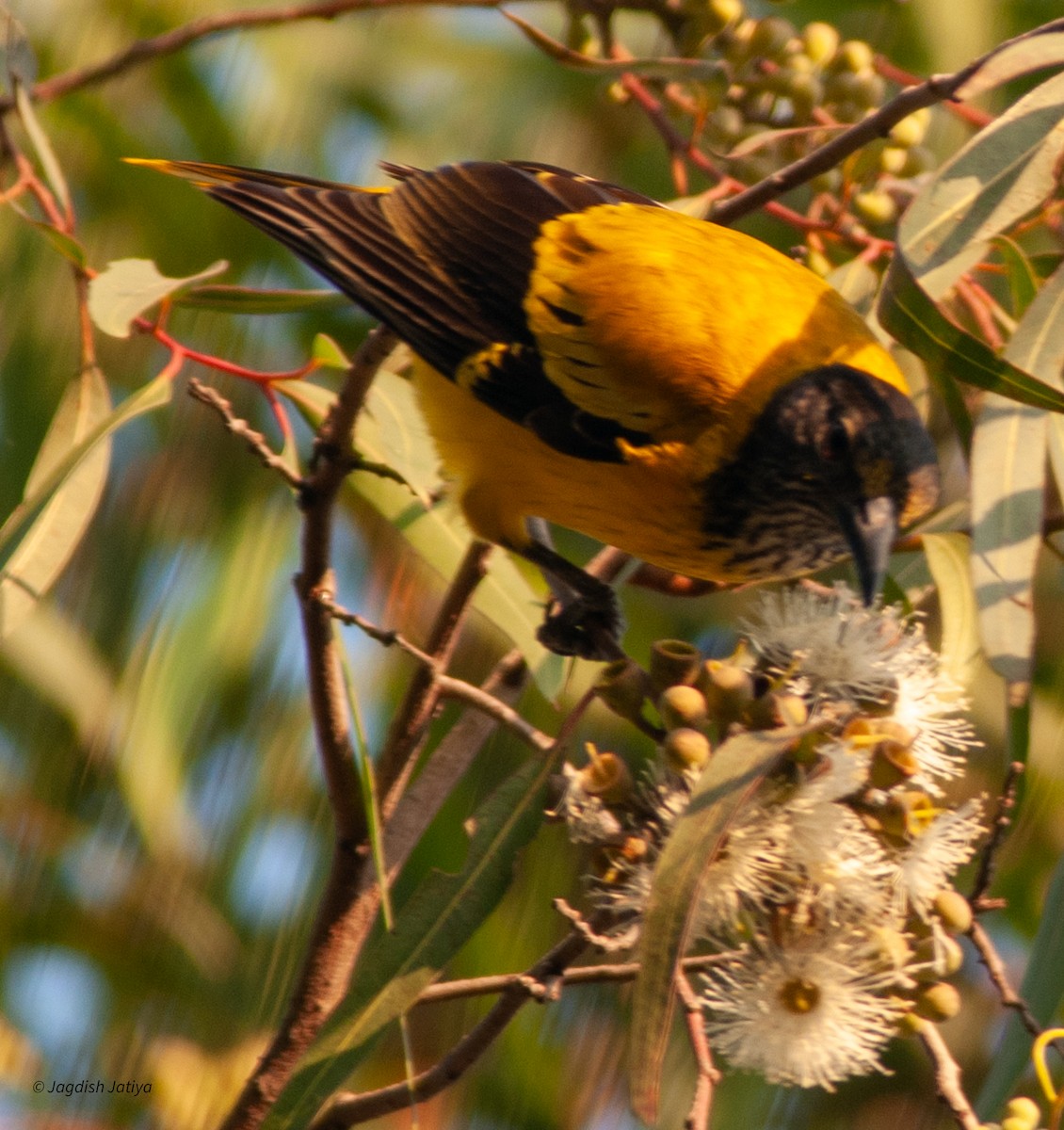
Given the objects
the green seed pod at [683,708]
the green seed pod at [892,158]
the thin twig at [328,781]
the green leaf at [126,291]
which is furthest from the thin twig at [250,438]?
the green seed pod at [892,158]

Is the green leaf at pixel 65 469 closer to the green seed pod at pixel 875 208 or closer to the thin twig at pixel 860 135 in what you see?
the thin twig at pixel 860 135

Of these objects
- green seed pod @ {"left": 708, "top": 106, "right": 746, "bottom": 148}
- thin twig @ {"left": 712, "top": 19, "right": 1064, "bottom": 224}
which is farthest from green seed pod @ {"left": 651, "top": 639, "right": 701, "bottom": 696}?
green seed pod @ {"left": 708, "top": 106, "right": 746, "bottom": 148}

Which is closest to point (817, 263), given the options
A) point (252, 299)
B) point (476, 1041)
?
point (252, 299)

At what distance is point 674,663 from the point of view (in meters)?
1.76

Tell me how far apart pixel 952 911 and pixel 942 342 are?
700 millimetres

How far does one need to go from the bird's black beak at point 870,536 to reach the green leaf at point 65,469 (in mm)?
1063

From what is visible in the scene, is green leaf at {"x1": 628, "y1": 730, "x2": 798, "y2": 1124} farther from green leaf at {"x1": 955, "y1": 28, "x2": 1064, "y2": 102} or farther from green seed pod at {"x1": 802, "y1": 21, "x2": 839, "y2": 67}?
green seed pod at {"x1": 802, "y1": 21, "x2": 839, "y2": 67}

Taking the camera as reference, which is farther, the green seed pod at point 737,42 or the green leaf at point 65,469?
the green seed pod at point 737,42

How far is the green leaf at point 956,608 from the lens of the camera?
2.24 meters

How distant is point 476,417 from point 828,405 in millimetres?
581

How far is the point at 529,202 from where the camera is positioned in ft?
8.78

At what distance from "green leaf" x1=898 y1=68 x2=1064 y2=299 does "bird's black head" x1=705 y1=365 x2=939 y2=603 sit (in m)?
0.23

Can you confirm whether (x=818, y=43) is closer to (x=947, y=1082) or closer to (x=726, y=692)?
(x=726, y=692)

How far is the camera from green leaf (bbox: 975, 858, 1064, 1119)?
1.88 m
